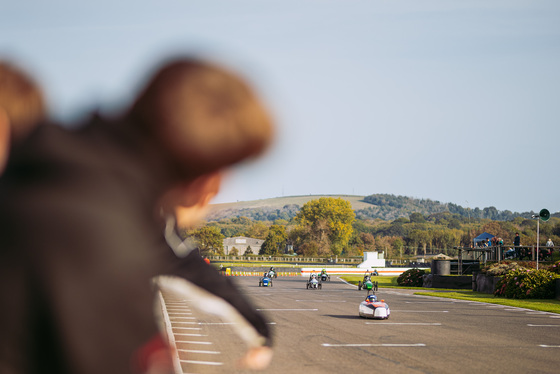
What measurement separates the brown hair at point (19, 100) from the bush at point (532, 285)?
111ft

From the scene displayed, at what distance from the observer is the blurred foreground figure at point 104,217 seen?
1115mm

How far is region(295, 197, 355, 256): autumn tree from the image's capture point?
6535 inches

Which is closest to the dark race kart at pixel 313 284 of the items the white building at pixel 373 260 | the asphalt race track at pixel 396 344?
the asphalt race track at pixel 396 344

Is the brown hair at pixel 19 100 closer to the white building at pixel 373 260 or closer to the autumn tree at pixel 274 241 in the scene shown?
the white building at pixel 373 260

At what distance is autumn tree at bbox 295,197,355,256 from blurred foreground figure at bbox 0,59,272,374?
160758 millimetres

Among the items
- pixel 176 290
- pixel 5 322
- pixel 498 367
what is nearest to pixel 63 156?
pixel 5 322

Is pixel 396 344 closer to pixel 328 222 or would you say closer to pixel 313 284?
pixel 313 284

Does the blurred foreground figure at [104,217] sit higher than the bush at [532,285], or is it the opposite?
the blurred foreground figure at [104,217]

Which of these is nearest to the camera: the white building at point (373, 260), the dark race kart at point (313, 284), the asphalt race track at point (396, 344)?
the asphalt race track at point (396, 344)

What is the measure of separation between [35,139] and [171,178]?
257mm

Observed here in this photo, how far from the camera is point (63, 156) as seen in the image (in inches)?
46.3

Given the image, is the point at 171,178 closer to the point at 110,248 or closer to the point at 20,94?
the point at 110,248

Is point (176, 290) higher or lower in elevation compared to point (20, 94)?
lower

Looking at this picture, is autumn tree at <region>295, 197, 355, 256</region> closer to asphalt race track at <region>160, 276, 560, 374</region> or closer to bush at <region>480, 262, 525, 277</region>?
bush at <region>480, 262, 525, 277</region>
